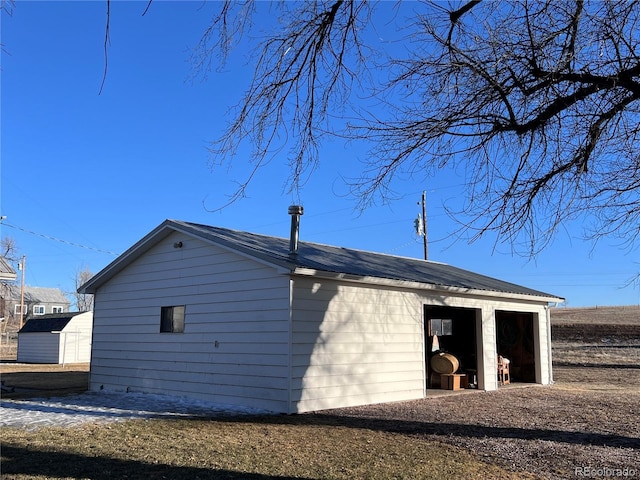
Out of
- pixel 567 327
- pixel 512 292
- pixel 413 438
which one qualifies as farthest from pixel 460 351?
pixel 567 327

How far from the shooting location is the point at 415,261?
18.0 meters

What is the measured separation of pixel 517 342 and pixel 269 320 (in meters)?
10.1

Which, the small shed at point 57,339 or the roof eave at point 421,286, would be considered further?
the small shed at point 57,339

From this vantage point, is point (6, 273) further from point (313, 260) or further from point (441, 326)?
point (441, 326)

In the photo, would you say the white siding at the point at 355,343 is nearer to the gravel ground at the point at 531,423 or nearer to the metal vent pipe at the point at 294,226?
the gravel ground at the point at 531,423

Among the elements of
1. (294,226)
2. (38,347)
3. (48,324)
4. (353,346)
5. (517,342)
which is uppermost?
(294,226)

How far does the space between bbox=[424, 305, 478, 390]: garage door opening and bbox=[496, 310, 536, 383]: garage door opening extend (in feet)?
3.48

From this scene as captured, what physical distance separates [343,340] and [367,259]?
13.2 feet

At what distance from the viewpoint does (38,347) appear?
31781mm

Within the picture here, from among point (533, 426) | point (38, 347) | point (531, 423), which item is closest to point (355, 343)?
point (531, 423)

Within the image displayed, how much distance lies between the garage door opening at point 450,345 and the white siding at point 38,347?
73.5ft

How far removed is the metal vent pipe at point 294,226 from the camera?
1134 centimetres

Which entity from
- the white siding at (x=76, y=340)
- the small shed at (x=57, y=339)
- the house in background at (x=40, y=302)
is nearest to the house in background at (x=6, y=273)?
the small shed at (x=57, y=339)

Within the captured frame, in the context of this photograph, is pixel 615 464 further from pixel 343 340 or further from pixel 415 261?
pixel 415 261
